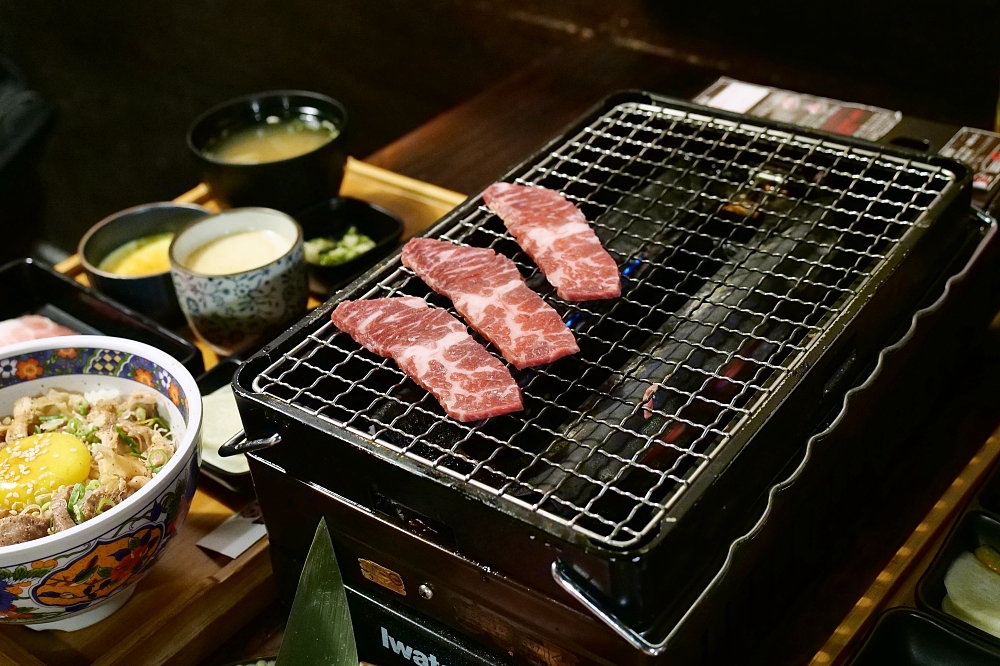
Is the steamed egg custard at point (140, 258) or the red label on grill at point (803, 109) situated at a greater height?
the red label on grill at point (803, 109)

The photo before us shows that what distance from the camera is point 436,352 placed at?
1508 mm

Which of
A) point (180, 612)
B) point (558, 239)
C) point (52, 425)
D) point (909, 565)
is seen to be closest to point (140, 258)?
→ point (52, 425)

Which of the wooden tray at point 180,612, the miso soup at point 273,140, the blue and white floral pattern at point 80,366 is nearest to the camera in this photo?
the wooden tray at point 180,612

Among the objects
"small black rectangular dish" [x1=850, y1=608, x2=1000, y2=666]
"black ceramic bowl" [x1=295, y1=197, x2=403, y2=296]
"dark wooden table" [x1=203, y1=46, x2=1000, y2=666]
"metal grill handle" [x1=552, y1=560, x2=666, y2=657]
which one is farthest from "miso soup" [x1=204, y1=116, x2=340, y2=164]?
"small black rectangular dish" [x1=850, y1=608, x2=1000, y2=666]

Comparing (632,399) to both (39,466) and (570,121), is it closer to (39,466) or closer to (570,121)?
(39,466)

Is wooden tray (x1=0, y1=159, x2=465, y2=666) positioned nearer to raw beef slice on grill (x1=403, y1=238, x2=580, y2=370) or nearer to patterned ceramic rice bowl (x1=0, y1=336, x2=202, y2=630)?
patterned ceramic rice bowl (x1=0, y1=336, x2=202, y2=630)

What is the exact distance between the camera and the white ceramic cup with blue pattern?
198 cm

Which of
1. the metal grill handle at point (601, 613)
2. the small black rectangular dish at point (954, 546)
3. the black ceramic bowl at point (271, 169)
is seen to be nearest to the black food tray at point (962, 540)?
the small black rectangular dish at point (954, 546)

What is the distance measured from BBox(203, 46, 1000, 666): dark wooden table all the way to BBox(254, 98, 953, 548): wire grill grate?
0.92 feet

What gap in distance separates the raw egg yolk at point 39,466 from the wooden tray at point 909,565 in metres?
Answer: 1.12

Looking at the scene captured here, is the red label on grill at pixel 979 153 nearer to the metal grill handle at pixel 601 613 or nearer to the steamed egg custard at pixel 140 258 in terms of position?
the metal grill handle at pixel 601 613

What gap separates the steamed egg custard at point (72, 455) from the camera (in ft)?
4.83

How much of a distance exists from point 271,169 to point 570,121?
3.13 ft

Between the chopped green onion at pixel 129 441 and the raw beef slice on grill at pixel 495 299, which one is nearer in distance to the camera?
the raw beef slice on grill at pixel 495 299
